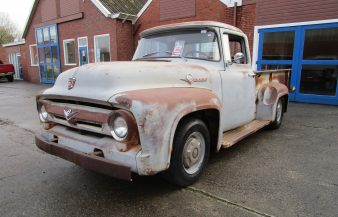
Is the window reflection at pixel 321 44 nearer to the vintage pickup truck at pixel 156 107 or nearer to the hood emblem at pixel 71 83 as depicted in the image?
the vintage pickup truck at pixel 156 107

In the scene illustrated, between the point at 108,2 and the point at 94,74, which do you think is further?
the point at 108,2

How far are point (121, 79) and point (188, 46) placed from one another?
1.56 m

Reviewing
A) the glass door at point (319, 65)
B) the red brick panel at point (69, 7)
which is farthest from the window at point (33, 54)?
the glass door at point (319, 65)

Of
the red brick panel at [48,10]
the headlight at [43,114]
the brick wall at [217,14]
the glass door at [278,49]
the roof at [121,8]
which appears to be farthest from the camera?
the red brick panel at [48,10]

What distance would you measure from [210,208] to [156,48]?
2596 millimetres

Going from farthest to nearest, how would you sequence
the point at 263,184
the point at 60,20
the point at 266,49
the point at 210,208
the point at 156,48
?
the point at 60,20
the point at 266,49
the point at 156,48
the point at 263,184
the point at 210,208

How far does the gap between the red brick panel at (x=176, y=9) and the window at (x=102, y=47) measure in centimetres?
381

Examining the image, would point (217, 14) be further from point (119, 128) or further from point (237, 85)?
point (119, 128)

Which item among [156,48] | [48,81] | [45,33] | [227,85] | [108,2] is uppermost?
[108,2]

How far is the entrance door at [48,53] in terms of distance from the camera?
19.2 m

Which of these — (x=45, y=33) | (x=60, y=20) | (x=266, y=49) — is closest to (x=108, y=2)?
(x=60, y=20)

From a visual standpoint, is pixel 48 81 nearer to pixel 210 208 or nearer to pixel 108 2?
pixel 108 2

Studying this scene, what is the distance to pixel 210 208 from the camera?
2881mm

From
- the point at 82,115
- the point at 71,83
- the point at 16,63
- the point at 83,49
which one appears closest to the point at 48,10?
the point at 83,49
